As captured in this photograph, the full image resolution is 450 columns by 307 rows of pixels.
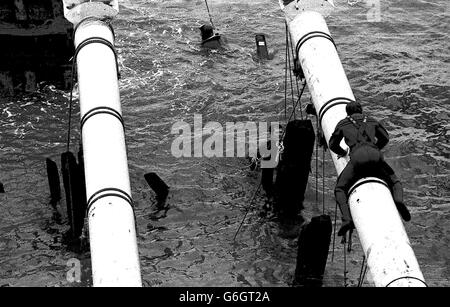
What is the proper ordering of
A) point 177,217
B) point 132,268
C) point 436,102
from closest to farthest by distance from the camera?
point 132,268
point 177,217
point 436,102

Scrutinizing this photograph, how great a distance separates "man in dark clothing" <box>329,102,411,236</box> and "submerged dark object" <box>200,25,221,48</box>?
17973mm

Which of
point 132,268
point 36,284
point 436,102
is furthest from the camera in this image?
point 436,102

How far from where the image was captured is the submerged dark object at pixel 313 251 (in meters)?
17.1

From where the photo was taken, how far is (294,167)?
20.7 m

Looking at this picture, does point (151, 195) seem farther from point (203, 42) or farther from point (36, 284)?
point (203, 42)

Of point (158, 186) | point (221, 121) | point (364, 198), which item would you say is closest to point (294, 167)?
point (158, 186)

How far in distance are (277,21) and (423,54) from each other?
23.5ft

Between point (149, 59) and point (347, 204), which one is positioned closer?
point (347, 204)

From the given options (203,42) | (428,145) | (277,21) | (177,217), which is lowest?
(177,217)

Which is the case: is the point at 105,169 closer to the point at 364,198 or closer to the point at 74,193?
the point at 364,198

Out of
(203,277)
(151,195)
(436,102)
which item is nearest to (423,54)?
(436,102)

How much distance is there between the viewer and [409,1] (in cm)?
3700

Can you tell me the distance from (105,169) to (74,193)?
528cm

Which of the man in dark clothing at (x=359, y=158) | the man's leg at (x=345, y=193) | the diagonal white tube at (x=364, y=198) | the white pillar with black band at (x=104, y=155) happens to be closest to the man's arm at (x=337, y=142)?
the man in dark clothing at (x=359, y=158)
